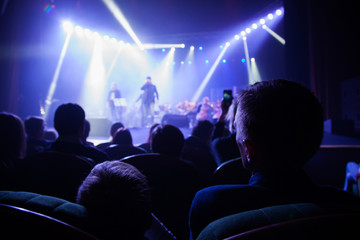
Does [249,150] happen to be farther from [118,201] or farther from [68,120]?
[68,120]

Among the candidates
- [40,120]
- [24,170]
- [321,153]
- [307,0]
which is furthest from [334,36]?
[24,170]

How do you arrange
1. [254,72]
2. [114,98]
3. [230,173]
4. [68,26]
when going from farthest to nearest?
[254,72]
[114,98]
[68,26]
[230,173]

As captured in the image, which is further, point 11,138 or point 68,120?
point 68,120

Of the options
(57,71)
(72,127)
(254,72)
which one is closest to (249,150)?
(72,127)

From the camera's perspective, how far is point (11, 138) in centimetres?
192

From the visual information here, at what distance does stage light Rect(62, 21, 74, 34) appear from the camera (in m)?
9.20

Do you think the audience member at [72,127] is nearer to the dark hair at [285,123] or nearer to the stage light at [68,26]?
the dark hair at [285,123]

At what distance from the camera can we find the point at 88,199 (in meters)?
0.71

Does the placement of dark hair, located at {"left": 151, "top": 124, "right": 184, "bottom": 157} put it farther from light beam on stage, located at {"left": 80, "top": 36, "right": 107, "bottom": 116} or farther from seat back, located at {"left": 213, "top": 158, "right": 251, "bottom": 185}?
light beam on stage, located at {"left": 80, "top": 36, "right": 107, "bottom": 116}

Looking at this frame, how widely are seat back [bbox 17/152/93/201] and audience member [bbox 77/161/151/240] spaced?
0.86 meters

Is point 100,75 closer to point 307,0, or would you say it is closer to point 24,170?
point 307,0

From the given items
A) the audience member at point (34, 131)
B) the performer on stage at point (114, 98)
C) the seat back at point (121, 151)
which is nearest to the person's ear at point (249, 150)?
the seat back at point (121, 151)

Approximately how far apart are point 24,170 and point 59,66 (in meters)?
9.72

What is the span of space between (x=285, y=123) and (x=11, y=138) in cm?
197
